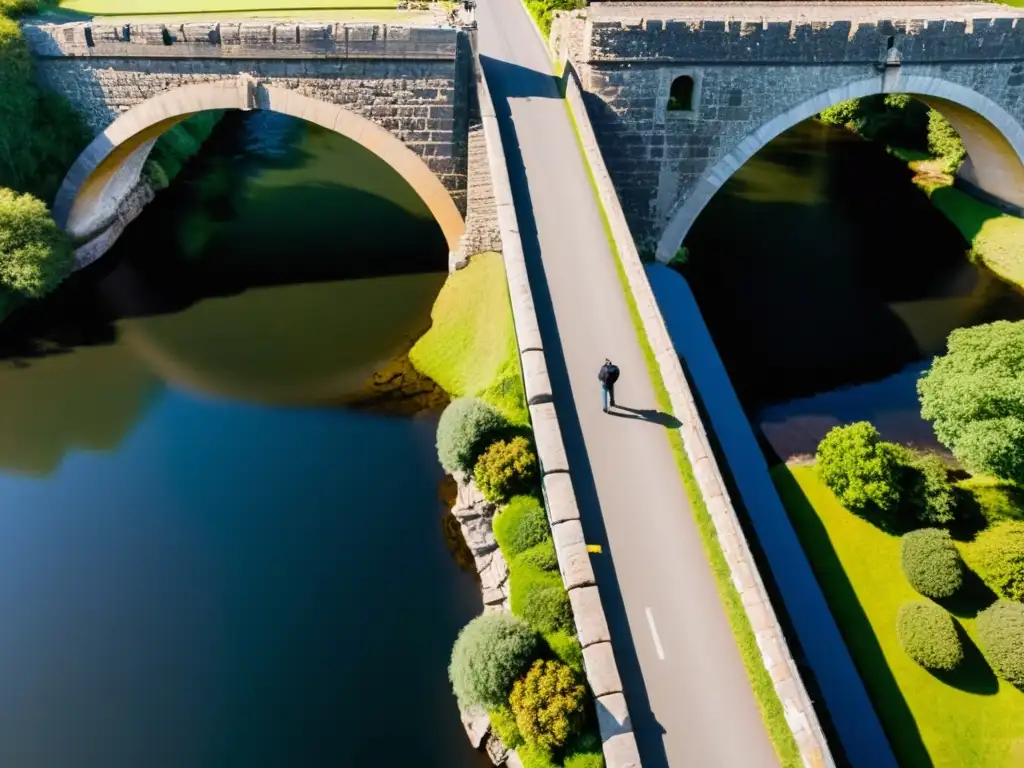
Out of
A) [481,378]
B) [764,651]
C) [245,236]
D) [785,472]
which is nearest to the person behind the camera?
[764,651]

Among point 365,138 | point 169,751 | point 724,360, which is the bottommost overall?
point 169,751

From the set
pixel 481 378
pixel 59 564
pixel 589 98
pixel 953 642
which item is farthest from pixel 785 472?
pixel 59 564

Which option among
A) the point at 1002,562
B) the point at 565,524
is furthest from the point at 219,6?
the point at 1002,562

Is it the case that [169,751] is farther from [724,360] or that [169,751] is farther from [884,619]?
[724,360]

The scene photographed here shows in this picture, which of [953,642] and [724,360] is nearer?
[953,642]

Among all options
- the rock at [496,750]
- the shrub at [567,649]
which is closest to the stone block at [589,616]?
the shrub at [567,649]

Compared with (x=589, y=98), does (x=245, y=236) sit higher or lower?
lower

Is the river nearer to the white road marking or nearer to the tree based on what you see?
the tree

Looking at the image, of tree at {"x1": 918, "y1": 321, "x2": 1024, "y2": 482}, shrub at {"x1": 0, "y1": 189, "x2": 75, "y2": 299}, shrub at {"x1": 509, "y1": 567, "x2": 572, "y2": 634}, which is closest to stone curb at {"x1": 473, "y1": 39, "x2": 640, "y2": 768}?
shrub at {"x1": 509, "y1": 567, "x2": 572, "y2": 634}
